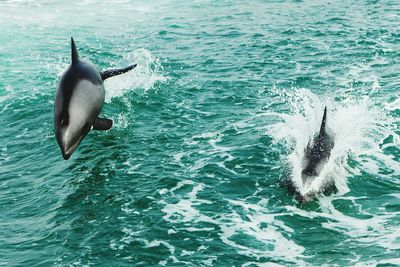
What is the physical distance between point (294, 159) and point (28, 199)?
788cm

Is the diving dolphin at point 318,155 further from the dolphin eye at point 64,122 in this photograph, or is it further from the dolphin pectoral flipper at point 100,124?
the dolphin eye at point 64,122

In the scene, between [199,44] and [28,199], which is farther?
[199,44]

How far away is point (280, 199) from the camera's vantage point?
15.8 meters

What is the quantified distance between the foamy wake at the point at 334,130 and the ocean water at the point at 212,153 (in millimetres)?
76

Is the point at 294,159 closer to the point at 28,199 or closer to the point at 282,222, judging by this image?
the point at 282,222

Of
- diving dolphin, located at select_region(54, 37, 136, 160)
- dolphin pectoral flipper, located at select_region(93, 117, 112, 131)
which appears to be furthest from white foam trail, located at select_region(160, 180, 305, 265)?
diving dolphin, located at select_region(54, 37, 136, 160)

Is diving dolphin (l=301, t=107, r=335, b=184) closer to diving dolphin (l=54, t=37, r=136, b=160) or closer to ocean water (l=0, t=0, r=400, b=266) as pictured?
ocean water (l=0, t=0, r=400, b=266)

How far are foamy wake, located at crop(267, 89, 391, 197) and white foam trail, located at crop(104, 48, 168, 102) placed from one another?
21.1 ft

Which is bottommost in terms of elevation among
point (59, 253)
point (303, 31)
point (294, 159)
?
point (59, 253)

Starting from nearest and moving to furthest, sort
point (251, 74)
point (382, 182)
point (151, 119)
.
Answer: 1. point (382, 182)
2. point (151, 119)
3. point (251, 74)

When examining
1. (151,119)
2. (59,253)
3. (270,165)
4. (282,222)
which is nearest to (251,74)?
(151,119)

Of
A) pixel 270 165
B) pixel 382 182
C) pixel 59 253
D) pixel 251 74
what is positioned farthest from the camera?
pixel 251 74

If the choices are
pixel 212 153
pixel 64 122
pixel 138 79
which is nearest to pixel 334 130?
pixel 212 153

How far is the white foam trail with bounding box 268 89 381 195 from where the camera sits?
54.4 feet
